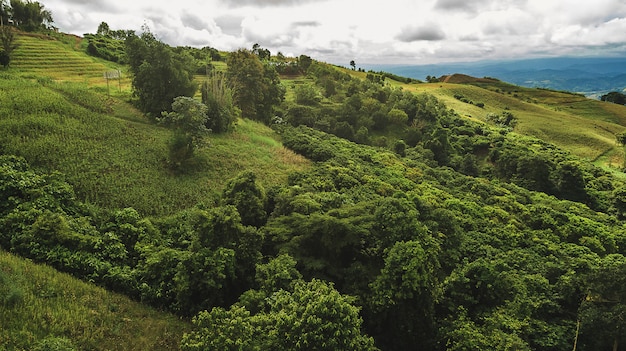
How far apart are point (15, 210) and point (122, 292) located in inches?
249

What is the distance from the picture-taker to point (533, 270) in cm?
1905

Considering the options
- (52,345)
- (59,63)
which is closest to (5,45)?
(59,63)

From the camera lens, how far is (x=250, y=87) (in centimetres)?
4688

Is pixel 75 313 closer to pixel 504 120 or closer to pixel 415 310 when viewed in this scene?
pixel 415 310

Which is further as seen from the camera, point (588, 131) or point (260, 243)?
point (588, 131)

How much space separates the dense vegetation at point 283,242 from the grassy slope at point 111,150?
0.15 meters

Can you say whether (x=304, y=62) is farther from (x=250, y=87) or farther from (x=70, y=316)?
(x=70, y=316)

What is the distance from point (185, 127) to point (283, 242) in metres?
12.8

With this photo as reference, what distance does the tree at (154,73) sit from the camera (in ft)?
103

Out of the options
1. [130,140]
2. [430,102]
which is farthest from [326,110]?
[130,140]

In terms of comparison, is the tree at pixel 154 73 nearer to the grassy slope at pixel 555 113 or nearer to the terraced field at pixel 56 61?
the terraced field at pixel 56 61

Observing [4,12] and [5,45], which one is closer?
Answer: [5,45]

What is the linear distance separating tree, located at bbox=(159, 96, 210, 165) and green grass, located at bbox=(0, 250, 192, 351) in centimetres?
1215

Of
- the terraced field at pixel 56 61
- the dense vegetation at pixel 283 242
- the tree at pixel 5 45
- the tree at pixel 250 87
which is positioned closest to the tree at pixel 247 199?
the dense vegetation at pixel 283 242
